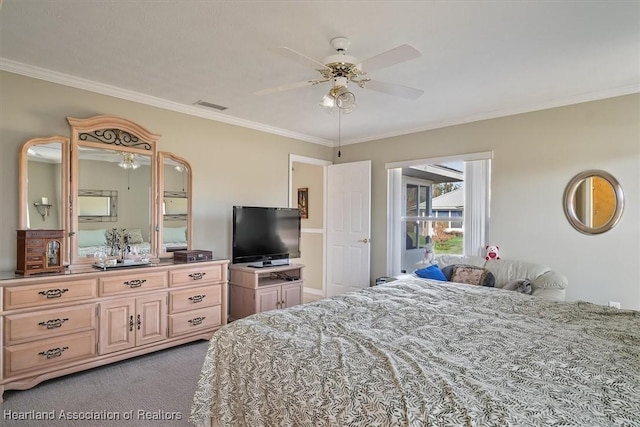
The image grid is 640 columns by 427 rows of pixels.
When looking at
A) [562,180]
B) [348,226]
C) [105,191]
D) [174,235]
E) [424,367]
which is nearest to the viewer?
[424,367]

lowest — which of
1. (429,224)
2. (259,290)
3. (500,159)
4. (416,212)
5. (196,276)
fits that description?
(259,290)

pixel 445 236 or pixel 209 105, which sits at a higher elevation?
pixel 209 105

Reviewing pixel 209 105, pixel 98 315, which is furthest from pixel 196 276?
pixel 209 105

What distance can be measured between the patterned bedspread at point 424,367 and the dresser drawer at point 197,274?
1.78 metres

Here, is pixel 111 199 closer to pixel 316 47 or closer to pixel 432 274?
pixel 316 47

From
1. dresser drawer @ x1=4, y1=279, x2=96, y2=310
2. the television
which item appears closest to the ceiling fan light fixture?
the television

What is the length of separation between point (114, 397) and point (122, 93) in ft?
9.22

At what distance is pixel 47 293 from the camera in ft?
8.95

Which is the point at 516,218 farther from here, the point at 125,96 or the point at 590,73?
the point at 125,96

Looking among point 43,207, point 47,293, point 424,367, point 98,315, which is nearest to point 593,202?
point 424,367

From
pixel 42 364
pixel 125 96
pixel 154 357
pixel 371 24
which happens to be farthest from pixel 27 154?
pixel 371 24

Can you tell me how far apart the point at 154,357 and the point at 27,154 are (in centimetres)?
213

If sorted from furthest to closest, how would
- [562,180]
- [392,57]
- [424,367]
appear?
[562,180]
[392,57]
[424,367]

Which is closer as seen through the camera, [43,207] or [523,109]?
[43,207]
